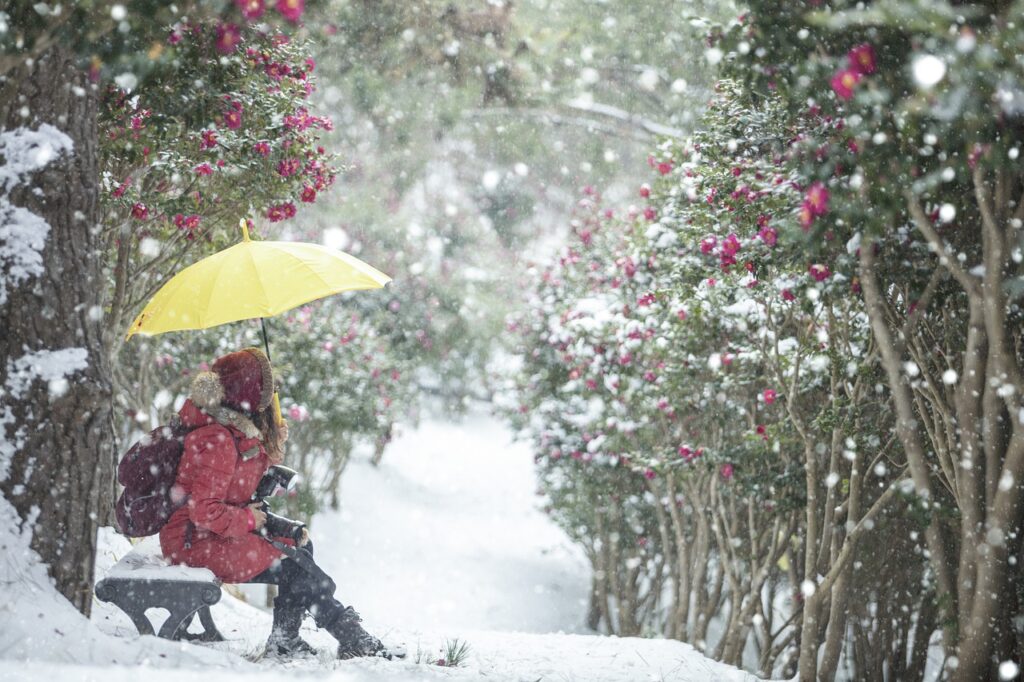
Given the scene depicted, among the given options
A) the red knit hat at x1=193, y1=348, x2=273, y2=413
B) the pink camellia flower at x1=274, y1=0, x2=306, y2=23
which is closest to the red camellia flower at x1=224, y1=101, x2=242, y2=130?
Result: the pink camellia flower at x1=274, y1=0, x2=306, y2=23

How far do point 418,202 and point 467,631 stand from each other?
15071 millimetres

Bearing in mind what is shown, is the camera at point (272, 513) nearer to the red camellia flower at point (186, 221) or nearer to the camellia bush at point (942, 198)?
the red camellia flower at point (186, 221)

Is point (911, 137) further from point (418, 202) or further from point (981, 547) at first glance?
point (418, 202)

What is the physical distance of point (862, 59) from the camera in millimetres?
3182

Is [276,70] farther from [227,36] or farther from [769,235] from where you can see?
[769,235]

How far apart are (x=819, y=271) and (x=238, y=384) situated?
255 cm

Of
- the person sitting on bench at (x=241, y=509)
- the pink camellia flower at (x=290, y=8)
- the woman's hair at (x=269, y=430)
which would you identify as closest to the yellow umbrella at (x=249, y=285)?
the woman's hair at (x=269, y=430)

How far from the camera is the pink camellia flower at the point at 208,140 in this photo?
15.2ft

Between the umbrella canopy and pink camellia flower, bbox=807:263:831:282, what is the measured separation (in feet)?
6.41

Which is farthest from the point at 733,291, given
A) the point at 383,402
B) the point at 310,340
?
the point at 383,402

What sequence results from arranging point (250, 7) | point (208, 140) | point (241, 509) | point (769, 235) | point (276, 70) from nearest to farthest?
point (250, 7), point (241, 509), point (769, 235), point (208, 140), point (276, 70)

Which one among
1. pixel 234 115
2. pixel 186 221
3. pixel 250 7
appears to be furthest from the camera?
pixel 186 221

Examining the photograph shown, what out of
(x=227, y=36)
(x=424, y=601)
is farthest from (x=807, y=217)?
(x=424, y=601)

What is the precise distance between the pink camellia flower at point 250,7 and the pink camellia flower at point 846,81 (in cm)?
210
